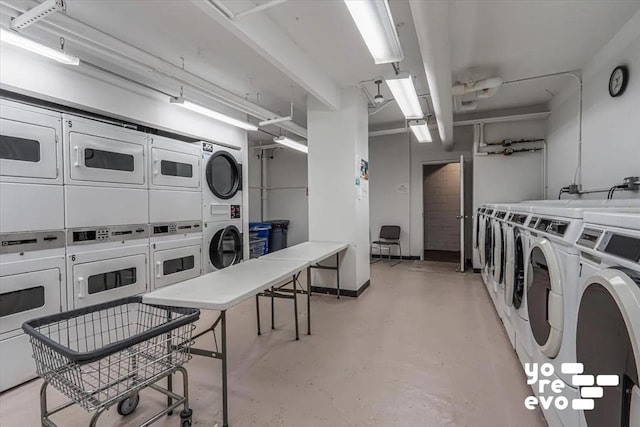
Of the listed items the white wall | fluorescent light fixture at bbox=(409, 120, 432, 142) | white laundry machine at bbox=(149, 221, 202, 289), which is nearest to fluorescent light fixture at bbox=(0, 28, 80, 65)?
white laundry machine at bbox=(149, 221, 202, 289)

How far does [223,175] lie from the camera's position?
15.5 ft

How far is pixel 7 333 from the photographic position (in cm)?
225

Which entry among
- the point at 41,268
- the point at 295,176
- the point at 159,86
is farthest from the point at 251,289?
the point at 295,176

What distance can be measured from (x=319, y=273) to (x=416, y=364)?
7.19 feet

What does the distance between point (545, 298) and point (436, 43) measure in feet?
6.90

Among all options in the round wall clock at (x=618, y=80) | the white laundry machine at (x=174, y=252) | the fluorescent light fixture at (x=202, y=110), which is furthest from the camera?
the white laundry machine at (x=174, y=252)

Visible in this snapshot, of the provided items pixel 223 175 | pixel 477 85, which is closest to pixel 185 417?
pixel 223 175

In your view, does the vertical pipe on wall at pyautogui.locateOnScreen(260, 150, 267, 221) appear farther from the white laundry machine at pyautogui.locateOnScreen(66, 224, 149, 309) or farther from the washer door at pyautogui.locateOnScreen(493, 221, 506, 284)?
the washer door at pyautogui.locateOnScreen(493, 221, 506, 284)

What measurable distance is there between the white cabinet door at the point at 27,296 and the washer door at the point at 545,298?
3.54m

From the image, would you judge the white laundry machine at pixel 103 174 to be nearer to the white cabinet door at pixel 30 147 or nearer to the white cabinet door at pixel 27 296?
the white cabinet door at pixel 30 147

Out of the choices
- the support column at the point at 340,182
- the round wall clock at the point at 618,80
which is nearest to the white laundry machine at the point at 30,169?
the support column at the point at 340,182

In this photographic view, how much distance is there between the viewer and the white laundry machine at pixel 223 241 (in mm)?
4320

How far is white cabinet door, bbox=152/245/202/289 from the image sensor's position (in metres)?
3.53

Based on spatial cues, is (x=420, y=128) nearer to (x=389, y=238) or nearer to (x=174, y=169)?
(x=389, y=238)
